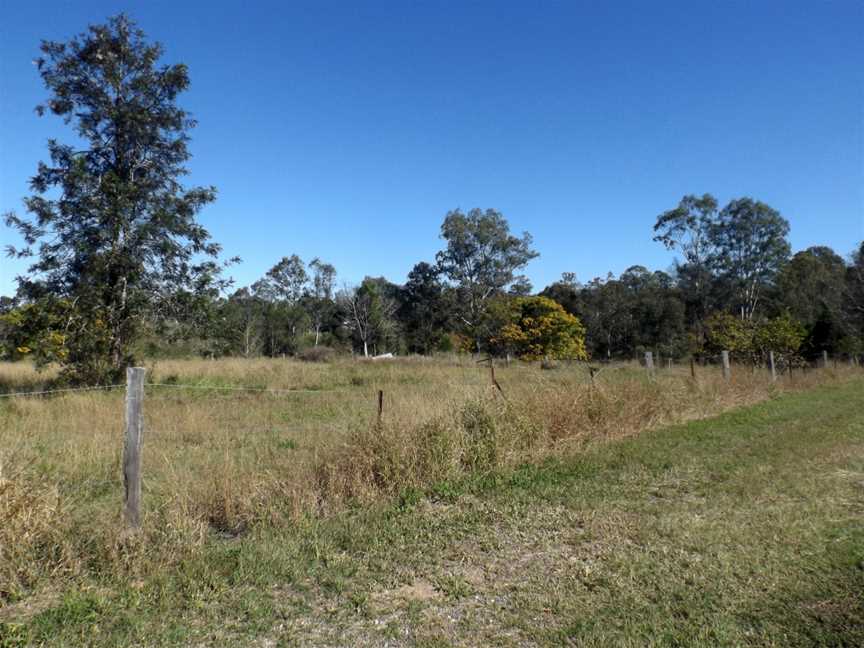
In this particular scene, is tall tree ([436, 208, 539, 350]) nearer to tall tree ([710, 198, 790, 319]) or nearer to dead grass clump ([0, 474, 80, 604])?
tall tree ([710, 198, 790, 319])

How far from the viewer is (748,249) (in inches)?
1762

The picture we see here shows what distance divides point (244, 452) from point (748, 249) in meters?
48.3

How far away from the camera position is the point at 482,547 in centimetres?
441

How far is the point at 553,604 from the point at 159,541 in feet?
9.76

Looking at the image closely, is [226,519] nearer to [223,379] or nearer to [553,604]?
[553,604]

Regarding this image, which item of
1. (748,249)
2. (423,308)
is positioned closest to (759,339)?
(748,249)

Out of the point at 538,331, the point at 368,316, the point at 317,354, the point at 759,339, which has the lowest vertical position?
the point at 317,354

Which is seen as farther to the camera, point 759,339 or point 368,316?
point 368,316

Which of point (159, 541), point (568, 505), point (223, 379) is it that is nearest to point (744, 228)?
point (223, 379)

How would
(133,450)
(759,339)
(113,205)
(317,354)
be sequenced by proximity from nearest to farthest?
(133,450) → (113,205) → (759,339) → (317,354)

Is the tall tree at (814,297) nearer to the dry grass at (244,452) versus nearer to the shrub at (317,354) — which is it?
the dry grass at (244,452)

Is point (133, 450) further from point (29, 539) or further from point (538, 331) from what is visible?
point (538, 331)

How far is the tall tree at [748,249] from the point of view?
44.1 meters

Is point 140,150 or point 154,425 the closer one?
point 154,425
